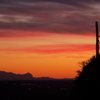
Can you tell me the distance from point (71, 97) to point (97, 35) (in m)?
4.18

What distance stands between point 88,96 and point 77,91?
2399 millimetres

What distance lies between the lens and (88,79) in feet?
114

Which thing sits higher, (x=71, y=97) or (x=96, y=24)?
(x=96, y=24)

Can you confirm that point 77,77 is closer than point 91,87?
No

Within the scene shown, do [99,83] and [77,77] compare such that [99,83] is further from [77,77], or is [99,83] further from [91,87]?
[77,77]

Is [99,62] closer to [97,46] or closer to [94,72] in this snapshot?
[94,72]

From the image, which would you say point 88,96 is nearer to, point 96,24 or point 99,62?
point 99,62

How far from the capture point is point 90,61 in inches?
1444

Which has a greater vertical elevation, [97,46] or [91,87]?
[97,46]

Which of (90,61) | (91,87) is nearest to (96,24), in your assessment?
(90,61)

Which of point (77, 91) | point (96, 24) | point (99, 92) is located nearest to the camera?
point (99, 92)

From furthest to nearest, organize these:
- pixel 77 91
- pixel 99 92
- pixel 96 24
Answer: pixel 96 24, pixel 77 91, pixel 99 92

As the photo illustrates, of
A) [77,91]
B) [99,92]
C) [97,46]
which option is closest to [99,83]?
[99,92]

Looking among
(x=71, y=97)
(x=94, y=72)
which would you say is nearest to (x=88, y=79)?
(x=94, y=72)
